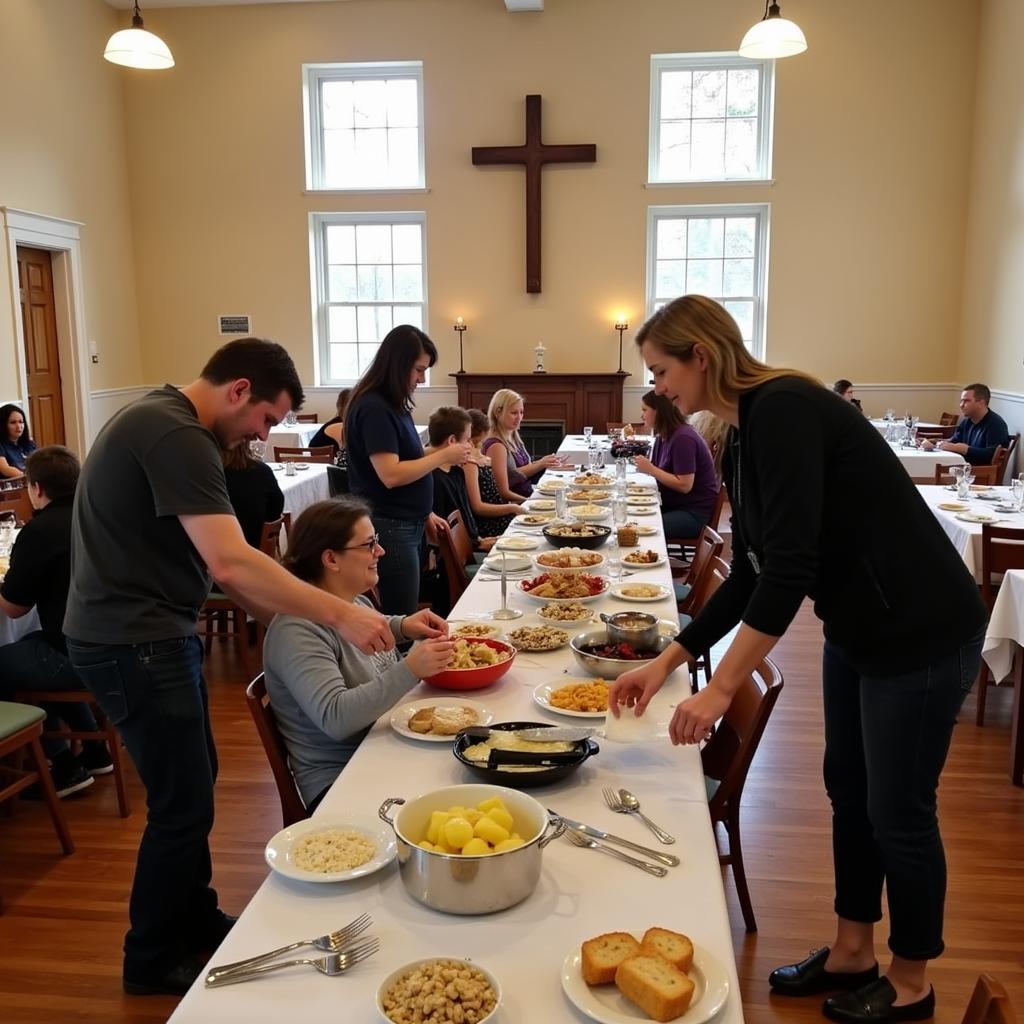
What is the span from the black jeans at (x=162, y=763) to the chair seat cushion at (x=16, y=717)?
2.72 ft

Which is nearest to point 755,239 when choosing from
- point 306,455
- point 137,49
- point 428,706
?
point 306,455

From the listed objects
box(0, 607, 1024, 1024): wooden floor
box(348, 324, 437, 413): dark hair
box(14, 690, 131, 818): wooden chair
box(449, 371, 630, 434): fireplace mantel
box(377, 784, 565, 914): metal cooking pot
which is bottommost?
box(0, 607, 1024, 1024): wooden floor

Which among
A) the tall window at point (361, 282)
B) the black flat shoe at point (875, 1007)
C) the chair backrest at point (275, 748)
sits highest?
the tall window at point (361, 282)

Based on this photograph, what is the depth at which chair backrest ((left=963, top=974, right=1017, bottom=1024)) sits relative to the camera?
96 cm

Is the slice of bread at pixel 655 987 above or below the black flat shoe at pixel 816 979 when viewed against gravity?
above

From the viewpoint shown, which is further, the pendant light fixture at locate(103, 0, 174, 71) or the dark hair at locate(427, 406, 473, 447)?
the pendant light fixture at locate(103, 0, 174, 71)

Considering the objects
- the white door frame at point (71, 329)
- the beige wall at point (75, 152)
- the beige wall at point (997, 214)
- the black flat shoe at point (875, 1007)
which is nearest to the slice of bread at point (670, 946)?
the black flat shoe at point (875, 1007)

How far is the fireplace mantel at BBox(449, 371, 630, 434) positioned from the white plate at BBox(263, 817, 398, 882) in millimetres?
8351

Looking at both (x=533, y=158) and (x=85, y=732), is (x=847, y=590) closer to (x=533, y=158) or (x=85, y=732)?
(x=85, y=732)

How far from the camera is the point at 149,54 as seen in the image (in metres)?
6.14

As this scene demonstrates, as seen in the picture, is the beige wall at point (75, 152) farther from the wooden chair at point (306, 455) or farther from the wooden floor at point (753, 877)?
the wooden floor at point (753, 877)

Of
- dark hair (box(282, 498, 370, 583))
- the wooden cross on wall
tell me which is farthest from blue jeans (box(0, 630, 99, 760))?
the wooden cross on wall

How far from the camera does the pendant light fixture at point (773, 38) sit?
601cm

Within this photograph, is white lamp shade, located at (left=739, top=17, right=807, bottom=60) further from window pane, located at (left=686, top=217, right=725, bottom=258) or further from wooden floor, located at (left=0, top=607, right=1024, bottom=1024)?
wooden floor, located at (left=0, top=607, right=1024, bottom=1024)
